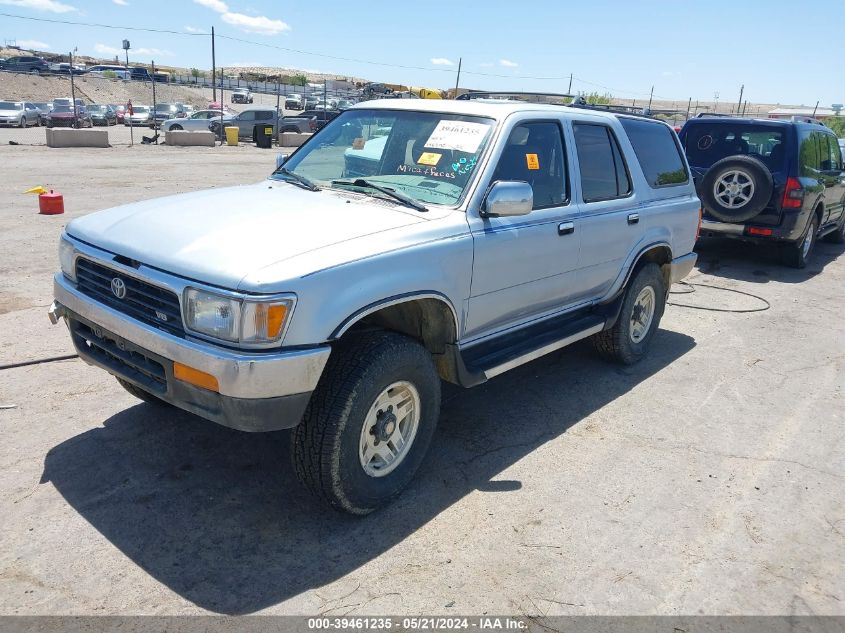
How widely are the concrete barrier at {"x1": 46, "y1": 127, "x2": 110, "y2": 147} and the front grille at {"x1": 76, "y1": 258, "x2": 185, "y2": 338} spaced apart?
2140 centimetres

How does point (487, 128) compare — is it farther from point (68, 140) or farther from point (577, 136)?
point (68, 140)

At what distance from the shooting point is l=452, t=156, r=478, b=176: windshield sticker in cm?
402

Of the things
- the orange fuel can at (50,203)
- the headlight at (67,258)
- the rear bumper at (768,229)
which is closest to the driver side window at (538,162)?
the headlight at (67,258)

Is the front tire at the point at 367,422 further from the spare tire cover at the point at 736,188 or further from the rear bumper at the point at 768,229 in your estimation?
the rear bumper at the point at 768,229

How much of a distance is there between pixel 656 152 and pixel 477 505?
11.7ft

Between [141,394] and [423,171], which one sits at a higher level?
[423,171]

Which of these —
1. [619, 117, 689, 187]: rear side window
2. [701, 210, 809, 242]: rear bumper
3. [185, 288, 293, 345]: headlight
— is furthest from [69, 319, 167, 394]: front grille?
[701, 210, 809, 242]: rear bumper

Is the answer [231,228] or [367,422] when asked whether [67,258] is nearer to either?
[231,228]

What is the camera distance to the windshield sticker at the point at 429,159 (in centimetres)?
412

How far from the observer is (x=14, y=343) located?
17.7ft

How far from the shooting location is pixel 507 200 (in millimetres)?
3770

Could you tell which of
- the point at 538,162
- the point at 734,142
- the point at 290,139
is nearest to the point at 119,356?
the point at 538,162

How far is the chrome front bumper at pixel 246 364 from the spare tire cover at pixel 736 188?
303 inches

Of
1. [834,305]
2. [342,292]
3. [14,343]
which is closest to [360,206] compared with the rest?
[342,292]
